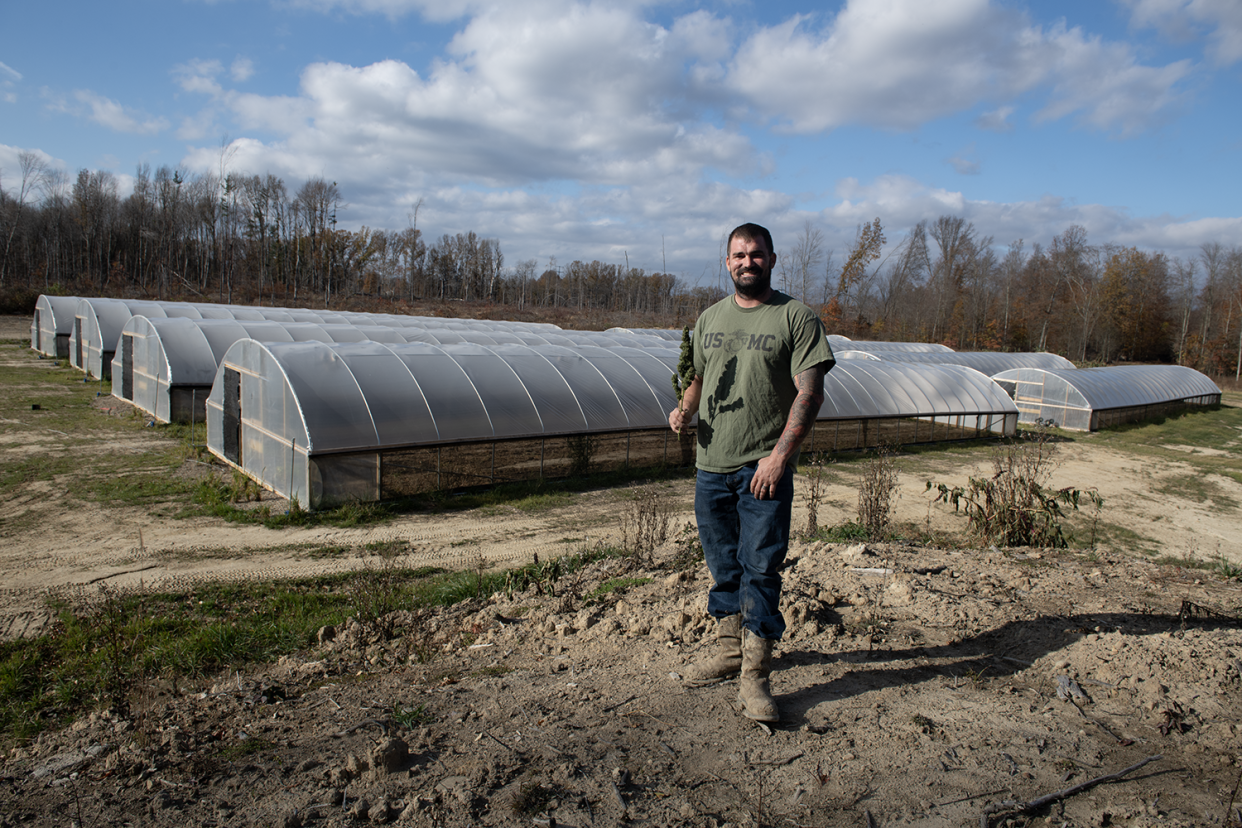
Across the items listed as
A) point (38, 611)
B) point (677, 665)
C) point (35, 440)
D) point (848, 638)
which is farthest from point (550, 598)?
point (35, 440)

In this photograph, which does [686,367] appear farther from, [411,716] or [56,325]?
[56,325]

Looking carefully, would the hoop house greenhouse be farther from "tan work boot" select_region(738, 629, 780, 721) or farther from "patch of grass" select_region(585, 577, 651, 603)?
"tan work boot" select_region(738, 629, 780, 721)

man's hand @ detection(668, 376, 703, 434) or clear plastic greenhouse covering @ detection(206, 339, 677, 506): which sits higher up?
man's hand @ detection(668, 376, 703, 434)

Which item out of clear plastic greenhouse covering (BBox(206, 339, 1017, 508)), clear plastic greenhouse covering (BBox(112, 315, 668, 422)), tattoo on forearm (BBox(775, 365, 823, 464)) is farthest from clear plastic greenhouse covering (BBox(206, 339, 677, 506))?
tattoo on forearm (BBox(775, 365, 823, 464))

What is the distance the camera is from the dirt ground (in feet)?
8.05

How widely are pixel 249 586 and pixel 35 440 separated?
10.5 meters

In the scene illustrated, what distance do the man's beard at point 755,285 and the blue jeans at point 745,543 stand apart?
2.79ft

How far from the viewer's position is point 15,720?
377 cm

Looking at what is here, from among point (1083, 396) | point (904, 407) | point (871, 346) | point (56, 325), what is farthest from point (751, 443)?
point (871, 346)

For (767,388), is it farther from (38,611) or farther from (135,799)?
(38,611)

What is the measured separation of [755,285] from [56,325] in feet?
113

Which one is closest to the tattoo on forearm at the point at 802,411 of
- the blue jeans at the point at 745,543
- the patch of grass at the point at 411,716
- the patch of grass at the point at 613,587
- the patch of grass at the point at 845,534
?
the blue jeans at the point at 745,543

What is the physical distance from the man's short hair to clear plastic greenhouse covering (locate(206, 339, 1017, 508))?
27.6 feet

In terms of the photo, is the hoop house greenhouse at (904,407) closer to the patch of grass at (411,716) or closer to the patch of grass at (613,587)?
the patch of grass at (613,587)
